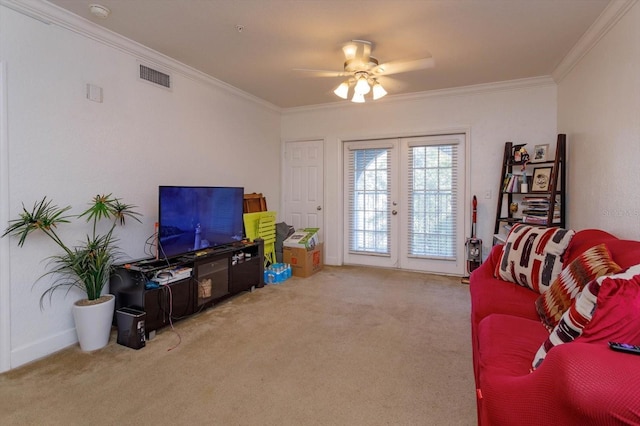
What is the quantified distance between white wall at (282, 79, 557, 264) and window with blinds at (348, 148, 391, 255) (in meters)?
0.21

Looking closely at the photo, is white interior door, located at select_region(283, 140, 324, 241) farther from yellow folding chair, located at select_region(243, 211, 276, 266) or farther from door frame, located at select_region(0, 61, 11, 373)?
door frame, located at select_region(0, 61, 11, 373)

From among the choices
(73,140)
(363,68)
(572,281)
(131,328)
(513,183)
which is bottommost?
(131,328)

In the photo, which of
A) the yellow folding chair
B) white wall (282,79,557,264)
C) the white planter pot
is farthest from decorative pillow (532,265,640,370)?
the yellow folding chair

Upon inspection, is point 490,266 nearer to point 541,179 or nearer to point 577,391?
point 541,179

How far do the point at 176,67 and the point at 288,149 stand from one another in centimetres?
233

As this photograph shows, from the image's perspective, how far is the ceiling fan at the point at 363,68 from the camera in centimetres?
292

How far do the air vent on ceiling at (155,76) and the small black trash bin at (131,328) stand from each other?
2208mm

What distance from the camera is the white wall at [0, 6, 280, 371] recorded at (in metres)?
2.31

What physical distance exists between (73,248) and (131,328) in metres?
0.82

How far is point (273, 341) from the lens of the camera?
8.64ft

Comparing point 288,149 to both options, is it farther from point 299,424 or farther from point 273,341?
point 299,424

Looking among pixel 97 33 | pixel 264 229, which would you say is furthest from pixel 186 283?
pixel 97 33

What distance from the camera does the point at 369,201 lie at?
5113 millimetres

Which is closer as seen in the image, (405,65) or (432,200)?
(405,65)
